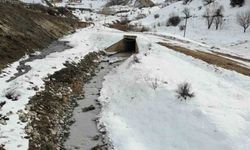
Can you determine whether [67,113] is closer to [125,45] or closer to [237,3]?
[125,45]

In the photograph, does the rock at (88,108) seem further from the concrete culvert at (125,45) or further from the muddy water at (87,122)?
the concrete culvert at (125,45)

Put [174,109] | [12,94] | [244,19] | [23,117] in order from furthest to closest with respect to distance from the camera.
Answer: [244,19], [174,109], [12,94], [23,117]

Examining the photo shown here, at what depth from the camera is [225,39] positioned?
7094 centimetres

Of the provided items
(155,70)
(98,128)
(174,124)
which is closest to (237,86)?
(155,70)

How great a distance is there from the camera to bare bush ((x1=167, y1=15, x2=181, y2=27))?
3521 inches

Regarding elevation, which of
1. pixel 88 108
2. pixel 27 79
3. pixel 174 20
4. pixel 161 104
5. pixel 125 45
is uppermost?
pixel 27 79

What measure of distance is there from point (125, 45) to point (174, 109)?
105 ft

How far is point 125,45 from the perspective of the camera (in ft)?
183

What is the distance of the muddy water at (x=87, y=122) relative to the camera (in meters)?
21.9

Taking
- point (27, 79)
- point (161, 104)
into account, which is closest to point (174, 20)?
point (27, 79)

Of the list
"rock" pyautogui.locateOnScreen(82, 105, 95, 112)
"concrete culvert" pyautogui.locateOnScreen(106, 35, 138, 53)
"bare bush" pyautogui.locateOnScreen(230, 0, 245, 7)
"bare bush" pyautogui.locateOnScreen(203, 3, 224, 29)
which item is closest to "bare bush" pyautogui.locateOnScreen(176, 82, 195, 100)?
"rock" pyautogui.locateOnScreen(82, 105, 95, 112)

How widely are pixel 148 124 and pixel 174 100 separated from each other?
283 cm

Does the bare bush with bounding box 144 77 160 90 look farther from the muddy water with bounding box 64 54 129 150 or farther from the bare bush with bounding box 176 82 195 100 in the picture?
the muddy water with bounding box 64 54 129 150

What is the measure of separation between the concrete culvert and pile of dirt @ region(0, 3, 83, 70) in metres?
7.83
